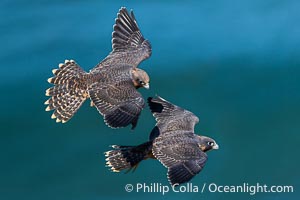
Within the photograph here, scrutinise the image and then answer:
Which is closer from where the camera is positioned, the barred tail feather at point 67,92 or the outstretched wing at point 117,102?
the outstretched wing at point 117,102

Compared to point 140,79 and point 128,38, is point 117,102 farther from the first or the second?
point 128,38

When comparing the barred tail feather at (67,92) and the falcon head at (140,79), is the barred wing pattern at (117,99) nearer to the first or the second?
the falcon head at (140,79)

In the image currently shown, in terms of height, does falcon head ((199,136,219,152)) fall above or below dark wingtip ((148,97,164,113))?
below

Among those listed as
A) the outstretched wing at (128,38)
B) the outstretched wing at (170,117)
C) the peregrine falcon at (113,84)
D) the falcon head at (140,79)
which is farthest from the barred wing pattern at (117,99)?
the outstretched wing at (128,38)

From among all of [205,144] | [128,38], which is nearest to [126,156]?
[205,144]

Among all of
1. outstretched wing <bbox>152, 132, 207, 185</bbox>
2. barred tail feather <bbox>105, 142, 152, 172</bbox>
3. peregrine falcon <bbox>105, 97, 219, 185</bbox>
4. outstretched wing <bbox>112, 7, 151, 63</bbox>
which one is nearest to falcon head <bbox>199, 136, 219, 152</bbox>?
peregrine falcon <bbox>105, 97, 219, 185</bbox>

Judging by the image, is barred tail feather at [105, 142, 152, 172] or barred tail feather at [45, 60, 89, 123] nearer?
barred tail feather at [105, 142, 152, 172]

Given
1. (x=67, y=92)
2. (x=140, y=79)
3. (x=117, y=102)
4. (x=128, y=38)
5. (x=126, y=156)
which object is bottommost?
(x=126, y=156)

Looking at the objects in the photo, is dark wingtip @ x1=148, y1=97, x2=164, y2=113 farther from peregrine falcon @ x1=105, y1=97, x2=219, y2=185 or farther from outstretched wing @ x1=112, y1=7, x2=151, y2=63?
outstretched wing @ x1=112, y1=7, x2=151, y2=63
